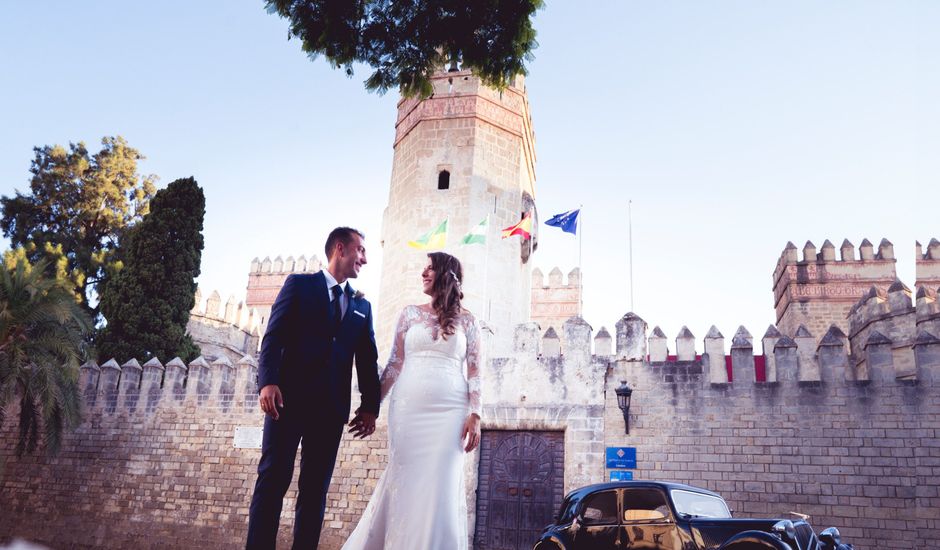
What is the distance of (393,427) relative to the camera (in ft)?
10.9

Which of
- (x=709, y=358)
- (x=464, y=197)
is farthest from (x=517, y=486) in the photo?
(x=464, y=197)

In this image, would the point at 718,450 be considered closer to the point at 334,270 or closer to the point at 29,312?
the point at 334,270

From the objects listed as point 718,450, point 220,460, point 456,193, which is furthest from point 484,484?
point 456,193

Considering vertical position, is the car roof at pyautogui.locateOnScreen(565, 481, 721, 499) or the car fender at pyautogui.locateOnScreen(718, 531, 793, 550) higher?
the car roof at pyautogui.locateOnScreen(565, 481, 721, 499)

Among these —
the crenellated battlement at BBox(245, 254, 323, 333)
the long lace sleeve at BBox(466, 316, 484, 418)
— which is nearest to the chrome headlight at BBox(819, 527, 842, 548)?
the long lace sleeve at BBox(466, 316, 484, 418)

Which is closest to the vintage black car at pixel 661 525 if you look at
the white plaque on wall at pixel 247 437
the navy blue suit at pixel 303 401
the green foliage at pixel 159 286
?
the navy blue suit at pixel 303 401

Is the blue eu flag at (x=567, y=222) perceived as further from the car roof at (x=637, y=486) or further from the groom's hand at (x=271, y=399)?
the groom's hand at (x=271, y=399)

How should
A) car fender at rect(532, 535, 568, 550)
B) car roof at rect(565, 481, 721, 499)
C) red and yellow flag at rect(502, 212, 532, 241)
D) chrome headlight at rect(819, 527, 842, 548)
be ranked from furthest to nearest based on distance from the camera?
1. red and yellow flag at rect(502, 212, 532, 241)
2. car fender at rect(532, 535, 568, 550)
3. car roof at rect(565, 481, 721, 499)
4. chrome headlight at rect(819, 527, 842, 548)

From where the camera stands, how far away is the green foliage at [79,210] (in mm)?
20094

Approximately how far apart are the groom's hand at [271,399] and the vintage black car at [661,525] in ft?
11.8

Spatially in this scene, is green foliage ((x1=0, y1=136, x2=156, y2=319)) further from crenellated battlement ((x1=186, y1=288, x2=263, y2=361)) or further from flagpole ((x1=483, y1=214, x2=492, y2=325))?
flagpole ((x1=483, y1=214, x2=492, y2=325))

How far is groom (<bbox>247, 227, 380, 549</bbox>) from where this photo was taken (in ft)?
10.0

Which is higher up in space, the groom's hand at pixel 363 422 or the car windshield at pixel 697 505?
the groom's hand at pixel 363 422

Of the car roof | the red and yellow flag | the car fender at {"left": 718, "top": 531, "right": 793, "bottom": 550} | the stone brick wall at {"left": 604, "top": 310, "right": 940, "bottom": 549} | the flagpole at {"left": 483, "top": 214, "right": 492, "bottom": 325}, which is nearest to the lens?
the car fender at {"left": 718, "top": 531, "right": 793, "bottom": 550}
